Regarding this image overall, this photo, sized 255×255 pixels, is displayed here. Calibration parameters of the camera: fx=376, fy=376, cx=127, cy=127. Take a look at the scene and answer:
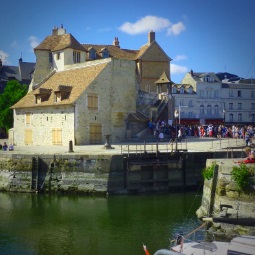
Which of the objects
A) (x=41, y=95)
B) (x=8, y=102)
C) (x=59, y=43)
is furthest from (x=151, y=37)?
(x=41, y=95)

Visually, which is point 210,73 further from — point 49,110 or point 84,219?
point 84,219

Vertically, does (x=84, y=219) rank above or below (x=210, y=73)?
below

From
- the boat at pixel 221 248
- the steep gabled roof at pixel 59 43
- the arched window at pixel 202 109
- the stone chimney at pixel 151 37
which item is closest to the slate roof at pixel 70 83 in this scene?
the steep gabled roof at pixel 59 43

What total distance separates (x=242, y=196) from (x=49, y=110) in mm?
22311

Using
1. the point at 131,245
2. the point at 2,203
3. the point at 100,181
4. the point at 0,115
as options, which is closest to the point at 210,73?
the point at 0,115

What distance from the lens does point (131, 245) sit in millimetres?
14625

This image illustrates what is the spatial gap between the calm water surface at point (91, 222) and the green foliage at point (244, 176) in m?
2.93

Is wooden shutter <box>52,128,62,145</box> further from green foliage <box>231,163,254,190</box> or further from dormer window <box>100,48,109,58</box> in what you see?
green foliage <box>231,163,254,190</box>

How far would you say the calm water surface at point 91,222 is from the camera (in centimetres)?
1468

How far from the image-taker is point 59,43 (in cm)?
4119

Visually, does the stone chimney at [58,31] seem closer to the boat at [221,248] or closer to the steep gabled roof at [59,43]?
the steep gabled roof at [59,43]

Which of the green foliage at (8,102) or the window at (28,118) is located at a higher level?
the green foliage at (8,102)

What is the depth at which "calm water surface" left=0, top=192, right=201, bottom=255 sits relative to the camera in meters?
14.7

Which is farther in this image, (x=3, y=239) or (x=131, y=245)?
(x=3, y=239)
